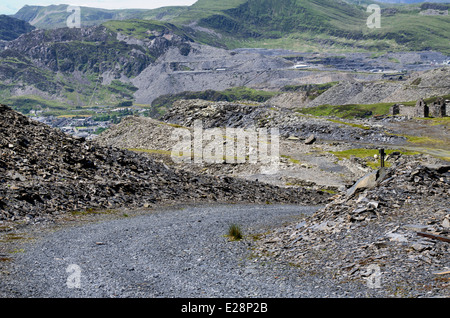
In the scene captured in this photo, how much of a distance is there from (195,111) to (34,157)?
6943 cm

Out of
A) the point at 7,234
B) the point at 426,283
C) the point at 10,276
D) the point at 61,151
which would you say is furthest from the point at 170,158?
the point at 426,283

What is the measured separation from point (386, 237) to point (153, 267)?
8.59 m

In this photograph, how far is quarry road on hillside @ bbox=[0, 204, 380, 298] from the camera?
14.2m

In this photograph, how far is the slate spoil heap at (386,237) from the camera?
45.9 feet

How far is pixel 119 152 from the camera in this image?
4094 centimetres

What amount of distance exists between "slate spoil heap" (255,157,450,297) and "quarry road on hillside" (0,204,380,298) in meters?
0.99

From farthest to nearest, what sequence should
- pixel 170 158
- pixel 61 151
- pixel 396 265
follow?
pixel 170 158 → pixel 61 151 → pixel 396 265

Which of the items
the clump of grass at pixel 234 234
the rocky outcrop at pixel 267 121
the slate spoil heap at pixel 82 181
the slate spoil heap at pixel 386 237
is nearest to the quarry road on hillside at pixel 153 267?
the clump of grass at pixel 234 234

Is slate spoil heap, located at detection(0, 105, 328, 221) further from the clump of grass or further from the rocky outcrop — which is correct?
the rocky outcrop

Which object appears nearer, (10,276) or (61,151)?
(10,276)

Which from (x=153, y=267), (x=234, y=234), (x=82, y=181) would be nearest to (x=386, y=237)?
(x=234, y=234)

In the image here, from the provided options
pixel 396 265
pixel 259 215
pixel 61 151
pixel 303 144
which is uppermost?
pixel 396 265

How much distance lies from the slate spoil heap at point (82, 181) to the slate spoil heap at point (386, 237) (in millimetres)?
13273

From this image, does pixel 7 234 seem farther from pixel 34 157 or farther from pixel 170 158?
pixel 170 158
